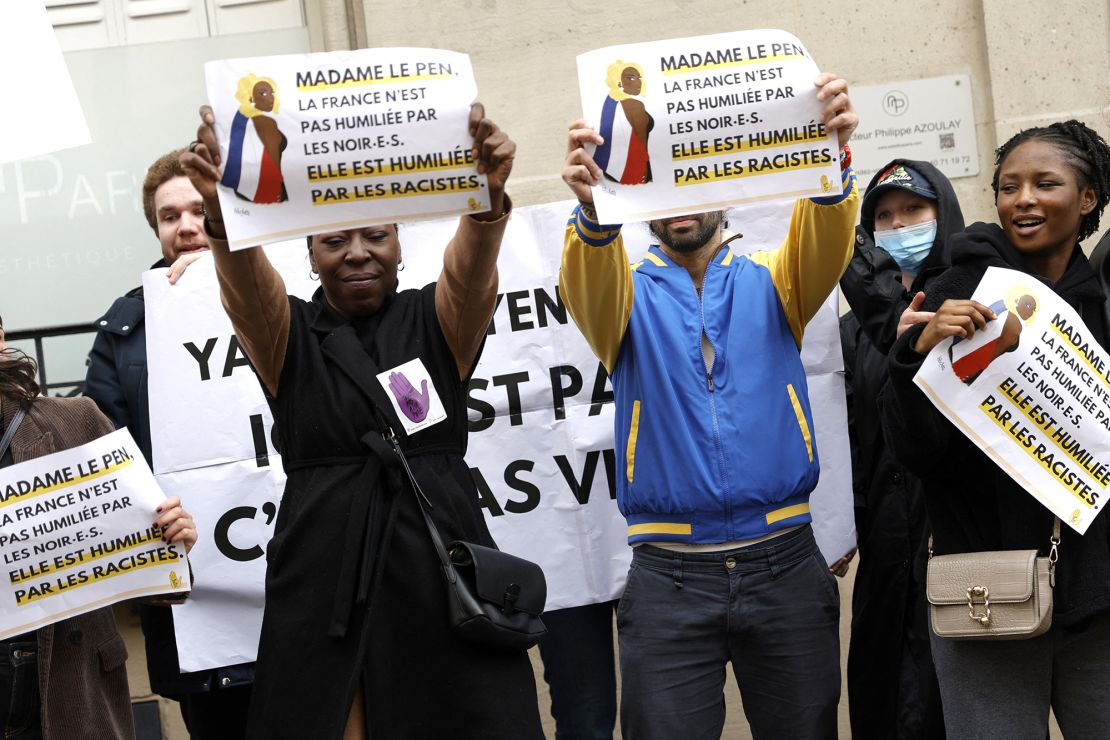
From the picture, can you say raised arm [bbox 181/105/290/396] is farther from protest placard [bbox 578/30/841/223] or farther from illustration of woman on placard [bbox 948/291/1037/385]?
illustration of woman on placard [bbox 948/291/1037/385]

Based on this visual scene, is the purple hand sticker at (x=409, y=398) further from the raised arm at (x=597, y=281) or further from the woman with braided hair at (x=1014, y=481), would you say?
the woman with braided hair at (x=1014, y=481)

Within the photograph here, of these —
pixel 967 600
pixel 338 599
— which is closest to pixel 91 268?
pixel 338 599

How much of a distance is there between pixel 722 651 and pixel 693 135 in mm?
1436

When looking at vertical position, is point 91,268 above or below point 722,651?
above

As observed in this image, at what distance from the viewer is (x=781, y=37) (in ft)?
11.7

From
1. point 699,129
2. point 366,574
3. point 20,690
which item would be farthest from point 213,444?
point 699,129

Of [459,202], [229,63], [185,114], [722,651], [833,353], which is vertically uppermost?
[185,114]

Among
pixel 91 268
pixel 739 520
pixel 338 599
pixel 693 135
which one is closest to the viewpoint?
pixel 338 599

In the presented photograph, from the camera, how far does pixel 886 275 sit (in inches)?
174

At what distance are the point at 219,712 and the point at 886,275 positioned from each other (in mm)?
2497

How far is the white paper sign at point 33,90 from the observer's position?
12.1ft

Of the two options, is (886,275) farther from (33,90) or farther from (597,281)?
(33,90)

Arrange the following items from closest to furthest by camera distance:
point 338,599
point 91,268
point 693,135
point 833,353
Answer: point 338,599
point 693,135
point 833,353
point 91,268

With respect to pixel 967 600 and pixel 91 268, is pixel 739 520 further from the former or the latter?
pixel 91 268
